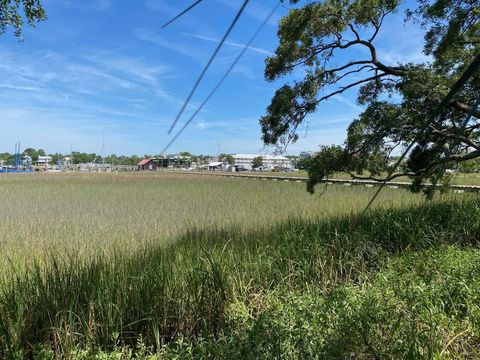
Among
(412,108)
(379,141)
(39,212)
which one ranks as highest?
(412,108)

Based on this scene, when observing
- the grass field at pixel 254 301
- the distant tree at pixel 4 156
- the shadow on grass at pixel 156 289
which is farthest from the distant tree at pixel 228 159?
the shadow on grass at pixel 156 289

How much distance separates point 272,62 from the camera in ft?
24.6

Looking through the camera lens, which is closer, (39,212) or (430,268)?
(430,268)

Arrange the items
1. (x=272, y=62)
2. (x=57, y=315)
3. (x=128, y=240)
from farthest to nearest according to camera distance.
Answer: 1. (x=272, y=62)
2. (x=128, y=240)
3. (x=57, y=315)

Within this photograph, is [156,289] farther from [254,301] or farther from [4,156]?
[4,156]

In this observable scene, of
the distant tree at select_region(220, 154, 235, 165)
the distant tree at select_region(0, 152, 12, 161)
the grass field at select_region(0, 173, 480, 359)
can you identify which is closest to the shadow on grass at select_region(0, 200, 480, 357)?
the grass field at select_region(0, 173, 480, 359)

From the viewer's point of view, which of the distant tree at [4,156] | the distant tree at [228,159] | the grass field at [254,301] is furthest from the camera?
the distant tree at [4,156]

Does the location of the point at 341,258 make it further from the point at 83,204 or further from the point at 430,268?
the point at 83,204

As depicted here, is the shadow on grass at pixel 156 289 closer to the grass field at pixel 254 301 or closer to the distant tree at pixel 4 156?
the grass field at pixel 254 301

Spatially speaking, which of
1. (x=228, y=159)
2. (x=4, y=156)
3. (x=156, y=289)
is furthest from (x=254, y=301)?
(x=4, y=156)

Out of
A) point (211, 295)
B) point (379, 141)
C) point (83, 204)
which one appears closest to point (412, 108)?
point (379, 141)

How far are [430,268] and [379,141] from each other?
10.8 feet

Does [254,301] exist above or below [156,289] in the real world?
below

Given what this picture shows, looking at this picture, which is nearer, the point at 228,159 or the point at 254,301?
the point at 254,301
